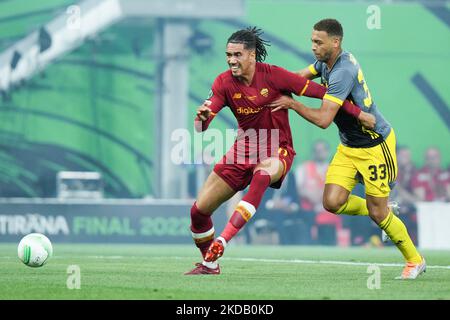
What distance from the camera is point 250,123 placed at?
1035 cm

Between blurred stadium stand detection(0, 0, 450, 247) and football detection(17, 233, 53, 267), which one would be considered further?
blurred stadium stand detection(0, 0, 450, 247)

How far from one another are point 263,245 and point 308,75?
31.7 ft

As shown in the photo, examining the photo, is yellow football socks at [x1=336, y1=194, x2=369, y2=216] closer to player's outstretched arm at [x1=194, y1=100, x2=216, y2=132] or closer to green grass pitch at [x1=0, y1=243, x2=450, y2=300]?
green grass pitch at [x1=0, y1=243, x2=450, y2=300]

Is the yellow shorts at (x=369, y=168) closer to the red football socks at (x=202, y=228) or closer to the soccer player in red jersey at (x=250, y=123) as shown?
the soccer player in red jersey at (x=250, y=123)

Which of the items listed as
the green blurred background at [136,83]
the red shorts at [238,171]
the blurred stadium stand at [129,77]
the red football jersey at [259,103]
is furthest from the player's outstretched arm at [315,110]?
the green blurred background at [136,83]

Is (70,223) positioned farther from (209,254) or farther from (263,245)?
(209,254)

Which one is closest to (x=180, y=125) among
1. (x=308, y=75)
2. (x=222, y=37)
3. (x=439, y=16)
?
(x=222, y=37)

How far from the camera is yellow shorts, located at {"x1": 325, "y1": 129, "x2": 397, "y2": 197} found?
10398mm

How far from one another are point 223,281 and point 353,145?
210 cm

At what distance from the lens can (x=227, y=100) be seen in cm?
1033

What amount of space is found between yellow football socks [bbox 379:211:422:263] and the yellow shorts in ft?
0.94

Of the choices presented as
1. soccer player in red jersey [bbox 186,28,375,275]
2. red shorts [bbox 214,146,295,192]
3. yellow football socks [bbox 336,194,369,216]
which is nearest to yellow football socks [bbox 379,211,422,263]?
yellow football socks [bbox 336,194,369,216]

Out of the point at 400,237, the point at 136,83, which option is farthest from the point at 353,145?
the point at 136,83

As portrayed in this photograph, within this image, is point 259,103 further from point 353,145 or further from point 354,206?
point 354,206
